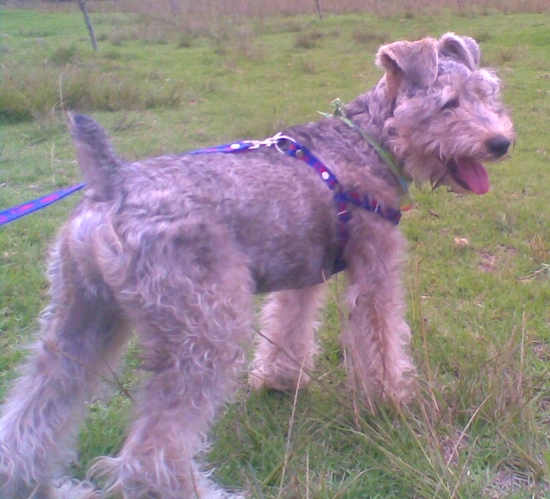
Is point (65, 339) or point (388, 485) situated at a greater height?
point (65, 339)

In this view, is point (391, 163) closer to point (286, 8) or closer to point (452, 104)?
point (452, 104)

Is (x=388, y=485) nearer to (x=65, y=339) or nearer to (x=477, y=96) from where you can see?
(x=65, y=339)

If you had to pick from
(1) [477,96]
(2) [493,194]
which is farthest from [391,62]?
(2) [493,194]

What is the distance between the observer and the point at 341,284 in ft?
12.1

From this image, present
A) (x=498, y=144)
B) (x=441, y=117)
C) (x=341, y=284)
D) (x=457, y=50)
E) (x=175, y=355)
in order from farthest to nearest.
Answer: (x=341, y=284) → (x=457, y=50) → (x=441, y=117) → (x=498, y=144) → (x=175, y=355)

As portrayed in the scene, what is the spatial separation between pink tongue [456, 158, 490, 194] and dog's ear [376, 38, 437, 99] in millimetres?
442

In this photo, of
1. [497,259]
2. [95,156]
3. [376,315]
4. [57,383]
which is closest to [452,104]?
[376,315]

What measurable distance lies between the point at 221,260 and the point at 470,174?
55.5 inches

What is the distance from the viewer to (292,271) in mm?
3104

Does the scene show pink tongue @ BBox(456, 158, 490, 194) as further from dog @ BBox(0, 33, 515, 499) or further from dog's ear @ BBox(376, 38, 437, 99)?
dog's ear @ BBox(376, 38, 437, 99)

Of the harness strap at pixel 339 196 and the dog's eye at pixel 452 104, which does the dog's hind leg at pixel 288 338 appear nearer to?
the harness strap at pixel 339 196

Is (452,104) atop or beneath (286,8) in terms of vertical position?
atop

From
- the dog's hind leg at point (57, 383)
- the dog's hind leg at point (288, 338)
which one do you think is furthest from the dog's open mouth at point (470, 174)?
the dog's hind leg at point (57, 383)

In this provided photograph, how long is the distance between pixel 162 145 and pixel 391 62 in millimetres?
4712
